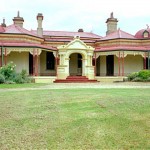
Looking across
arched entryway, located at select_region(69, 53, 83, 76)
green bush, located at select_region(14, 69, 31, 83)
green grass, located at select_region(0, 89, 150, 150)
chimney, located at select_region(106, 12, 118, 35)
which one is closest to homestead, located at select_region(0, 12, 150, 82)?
arched entryway, located at select_region(69, 53, 83, 76)

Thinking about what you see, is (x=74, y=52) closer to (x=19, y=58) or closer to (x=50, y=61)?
(x=50, y=61)

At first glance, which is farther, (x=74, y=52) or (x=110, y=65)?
(x=110, y=65)

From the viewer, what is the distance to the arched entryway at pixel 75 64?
1400 inches

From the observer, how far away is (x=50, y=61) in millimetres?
34969

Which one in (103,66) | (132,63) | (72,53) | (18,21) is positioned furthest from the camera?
(18,21)

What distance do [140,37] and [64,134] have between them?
3002 cm

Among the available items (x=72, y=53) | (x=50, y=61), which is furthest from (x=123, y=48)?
(x=50, y=61)

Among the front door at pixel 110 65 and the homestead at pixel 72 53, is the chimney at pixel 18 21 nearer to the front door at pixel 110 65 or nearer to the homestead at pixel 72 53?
the homestead at pixel 72 53

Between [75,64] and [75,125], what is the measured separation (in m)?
28.2

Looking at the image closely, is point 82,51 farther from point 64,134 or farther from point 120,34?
point 64,134

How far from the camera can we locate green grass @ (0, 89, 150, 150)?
6.27m

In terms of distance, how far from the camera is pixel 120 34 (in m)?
34.8

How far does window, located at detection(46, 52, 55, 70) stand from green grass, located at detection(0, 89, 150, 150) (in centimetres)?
2396

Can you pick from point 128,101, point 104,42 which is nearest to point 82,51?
point 104,42
